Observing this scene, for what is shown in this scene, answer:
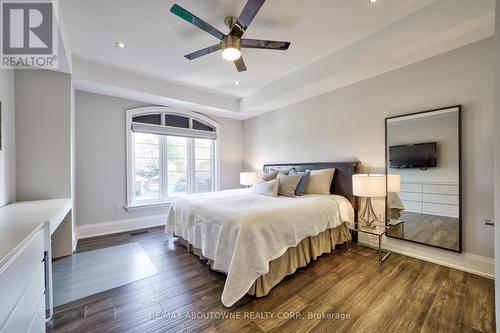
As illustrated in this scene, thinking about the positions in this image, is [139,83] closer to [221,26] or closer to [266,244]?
[221,26]

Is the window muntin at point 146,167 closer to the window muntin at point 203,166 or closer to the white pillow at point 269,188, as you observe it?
the window muntin at point 203,166

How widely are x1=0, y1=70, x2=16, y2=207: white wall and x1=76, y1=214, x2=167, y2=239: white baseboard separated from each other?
1248 millimetres

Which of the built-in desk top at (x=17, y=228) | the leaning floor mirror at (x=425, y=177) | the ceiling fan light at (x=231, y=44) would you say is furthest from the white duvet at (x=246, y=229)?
the ceiling fan light at (x=231, y=44)

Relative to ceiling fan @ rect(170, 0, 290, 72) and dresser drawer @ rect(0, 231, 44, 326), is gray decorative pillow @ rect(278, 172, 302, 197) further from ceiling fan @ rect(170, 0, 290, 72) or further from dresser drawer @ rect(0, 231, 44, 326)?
dresser drawer @ rect(0, 231, 44, 326)

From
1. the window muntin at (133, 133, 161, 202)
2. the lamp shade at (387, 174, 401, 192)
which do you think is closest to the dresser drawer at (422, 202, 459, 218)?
the lamp shade at (387, 174, 401, 192)

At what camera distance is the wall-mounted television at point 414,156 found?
2.44 metres

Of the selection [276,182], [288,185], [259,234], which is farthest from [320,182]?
[259,234]

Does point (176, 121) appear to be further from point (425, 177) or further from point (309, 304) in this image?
point (425, 177)

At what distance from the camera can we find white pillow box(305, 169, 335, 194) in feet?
10.2

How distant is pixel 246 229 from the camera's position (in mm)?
1784

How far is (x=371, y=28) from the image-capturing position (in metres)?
2.28

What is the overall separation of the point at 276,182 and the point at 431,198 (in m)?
1.93

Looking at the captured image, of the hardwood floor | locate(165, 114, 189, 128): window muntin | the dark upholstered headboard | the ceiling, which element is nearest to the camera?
the hardwood floor

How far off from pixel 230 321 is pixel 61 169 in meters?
2.77
